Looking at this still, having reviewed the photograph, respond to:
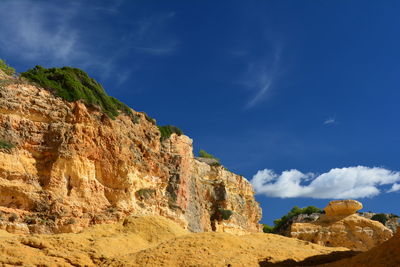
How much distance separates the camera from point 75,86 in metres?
33.6

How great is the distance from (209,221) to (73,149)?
25.6 metres

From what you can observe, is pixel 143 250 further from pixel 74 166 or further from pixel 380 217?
pixel 380 217

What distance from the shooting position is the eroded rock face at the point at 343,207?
33844 mm

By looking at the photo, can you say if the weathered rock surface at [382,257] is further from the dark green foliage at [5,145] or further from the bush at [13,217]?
the dark green foliage at [5,145]

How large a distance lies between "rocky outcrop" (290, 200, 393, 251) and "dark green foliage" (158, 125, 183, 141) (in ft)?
64.1

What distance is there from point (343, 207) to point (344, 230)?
2.15m

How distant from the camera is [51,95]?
31609mm

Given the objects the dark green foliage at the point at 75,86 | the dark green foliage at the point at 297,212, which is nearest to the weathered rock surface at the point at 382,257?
the dark green foliage at the point at 75,86

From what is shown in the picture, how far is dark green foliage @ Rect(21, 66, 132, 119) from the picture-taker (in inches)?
1271

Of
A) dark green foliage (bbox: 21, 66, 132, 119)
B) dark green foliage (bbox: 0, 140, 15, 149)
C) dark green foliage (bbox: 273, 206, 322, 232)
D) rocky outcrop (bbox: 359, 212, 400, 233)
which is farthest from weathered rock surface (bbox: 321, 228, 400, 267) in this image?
dark green foliage (bbox: 273, 206, 322, 232)

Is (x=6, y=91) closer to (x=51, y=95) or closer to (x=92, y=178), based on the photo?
(x=51, y=95)

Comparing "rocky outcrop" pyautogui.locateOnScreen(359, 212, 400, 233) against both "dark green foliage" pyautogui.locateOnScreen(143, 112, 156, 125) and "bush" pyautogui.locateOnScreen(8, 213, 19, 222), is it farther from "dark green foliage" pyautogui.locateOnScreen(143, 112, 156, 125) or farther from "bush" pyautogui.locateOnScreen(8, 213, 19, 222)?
"bush" pyautogui.locateOnScreen(8, 213, 19, 222)

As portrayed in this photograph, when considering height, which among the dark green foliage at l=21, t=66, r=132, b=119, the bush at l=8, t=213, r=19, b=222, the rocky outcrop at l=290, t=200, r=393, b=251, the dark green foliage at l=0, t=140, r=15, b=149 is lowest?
the bush at l=8, t=213, r=19, b=222

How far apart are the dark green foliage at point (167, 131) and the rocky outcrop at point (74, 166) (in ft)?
14.2
